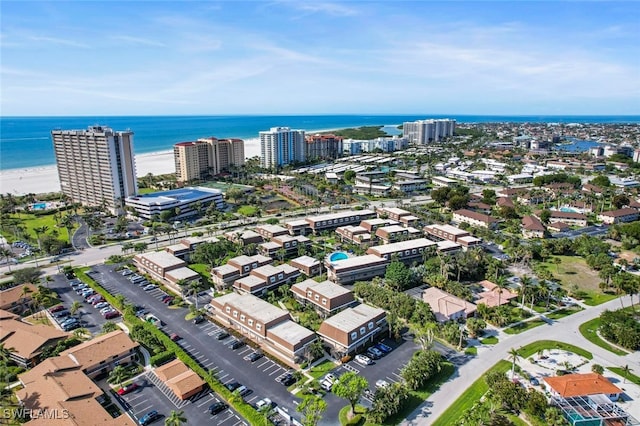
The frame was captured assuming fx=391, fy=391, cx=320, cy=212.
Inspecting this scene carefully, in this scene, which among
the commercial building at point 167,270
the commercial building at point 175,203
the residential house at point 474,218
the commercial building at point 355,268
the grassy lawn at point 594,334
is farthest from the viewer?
the commercial building at point 175,203

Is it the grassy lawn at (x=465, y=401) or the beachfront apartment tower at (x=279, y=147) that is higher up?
the beachfront apartment tower at (x=279, y=147)

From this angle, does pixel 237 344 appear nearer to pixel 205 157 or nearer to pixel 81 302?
pixel 81 302

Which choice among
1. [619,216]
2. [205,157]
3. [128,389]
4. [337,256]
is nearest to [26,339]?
[128,389]

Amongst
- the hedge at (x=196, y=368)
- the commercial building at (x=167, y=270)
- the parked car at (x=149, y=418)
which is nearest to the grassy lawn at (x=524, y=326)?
the hedge at (x=196, y=368)

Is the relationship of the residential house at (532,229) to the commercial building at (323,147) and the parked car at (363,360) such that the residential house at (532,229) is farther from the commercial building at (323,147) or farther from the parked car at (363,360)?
the commercial building at (323,147)

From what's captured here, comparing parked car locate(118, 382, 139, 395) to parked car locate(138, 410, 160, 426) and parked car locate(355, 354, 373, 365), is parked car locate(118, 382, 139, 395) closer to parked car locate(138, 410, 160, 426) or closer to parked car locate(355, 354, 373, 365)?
parked car locate(138, 410, 160, 426)

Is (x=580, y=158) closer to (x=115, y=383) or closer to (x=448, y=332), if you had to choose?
(x=448, y=332)
